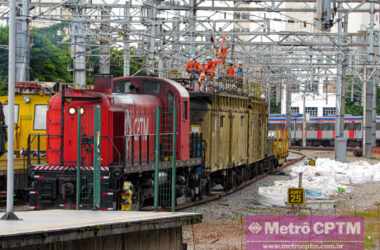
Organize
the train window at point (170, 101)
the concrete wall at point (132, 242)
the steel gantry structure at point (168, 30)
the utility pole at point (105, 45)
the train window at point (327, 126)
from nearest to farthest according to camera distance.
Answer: the concrete wall at point (132, 242)
the train window at point (170, 101)
the steel gantry structure at point (168, 30)
the utility pole at point (105, 45)
the train window at point (327, 126)

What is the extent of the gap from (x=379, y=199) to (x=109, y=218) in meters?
16.9

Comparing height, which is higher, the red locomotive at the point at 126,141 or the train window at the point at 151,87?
the train window at the point at 151,87

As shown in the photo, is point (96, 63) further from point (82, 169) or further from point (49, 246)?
point (49, 246)

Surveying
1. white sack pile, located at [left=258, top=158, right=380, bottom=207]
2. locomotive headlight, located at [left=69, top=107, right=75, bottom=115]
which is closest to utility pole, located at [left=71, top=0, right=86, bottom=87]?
white sack pile, located at [left=258, top=158, right=380, bottom=207]

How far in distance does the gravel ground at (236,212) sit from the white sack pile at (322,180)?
1.31ft

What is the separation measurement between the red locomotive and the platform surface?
4.15 m

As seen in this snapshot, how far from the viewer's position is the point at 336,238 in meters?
12.8

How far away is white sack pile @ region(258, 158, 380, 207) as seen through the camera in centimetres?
2498

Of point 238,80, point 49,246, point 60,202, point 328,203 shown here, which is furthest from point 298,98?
point 49,246

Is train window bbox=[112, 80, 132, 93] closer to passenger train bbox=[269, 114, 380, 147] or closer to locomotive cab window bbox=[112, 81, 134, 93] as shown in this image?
locomotive cab window bbox=[112, 81, 134, 93]

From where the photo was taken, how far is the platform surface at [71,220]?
10.0 metres

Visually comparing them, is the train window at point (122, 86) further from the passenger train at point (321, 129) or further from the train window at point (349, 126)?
the train window at point (349, 126)

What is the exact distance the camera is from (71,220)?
11.5 m

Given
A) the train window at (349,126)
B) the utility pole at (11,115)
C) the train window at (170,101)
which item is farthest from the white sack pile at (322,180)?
the train window at (349,126)
